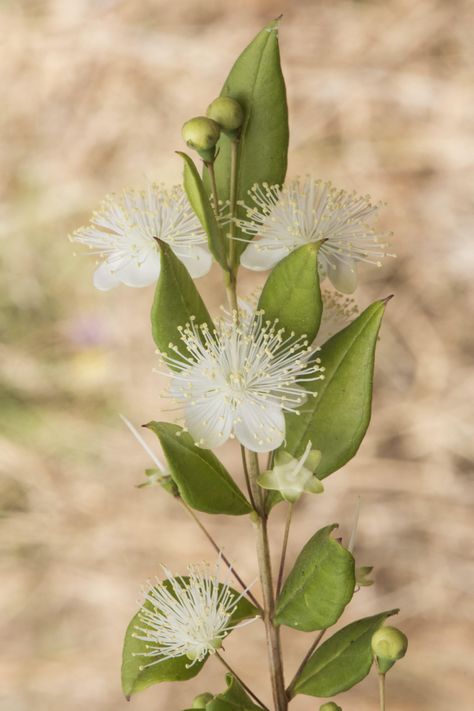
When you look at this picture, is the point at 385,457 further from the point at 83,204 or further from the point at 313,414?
the point at 313,414

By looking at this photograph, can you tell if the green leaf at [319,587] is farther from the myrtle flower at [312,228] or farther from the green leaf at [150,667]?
the myrtle flower at [312,228]

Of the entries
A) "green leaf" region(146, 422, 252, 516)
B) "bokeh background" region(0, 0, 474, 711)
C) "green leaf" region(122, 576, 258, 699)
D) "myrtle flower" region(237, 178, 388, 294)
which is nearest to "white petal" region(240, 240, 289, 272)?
"myrtle flower" region(237, 178, 388, 294)

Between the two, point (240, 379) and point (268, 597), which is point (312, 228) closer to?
point (240, 379)

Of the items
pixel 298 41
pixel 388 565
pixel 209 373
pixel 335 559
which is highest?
pixel 298 41

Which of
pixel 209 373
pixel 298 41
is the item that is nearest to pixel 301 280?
pixel 209 373

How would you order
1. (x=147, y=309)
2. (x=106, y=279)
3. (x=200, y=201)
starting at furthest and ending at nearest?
1. (x=147, y=309)
2. (x=106, y=279)
3. (x=200, y=201)

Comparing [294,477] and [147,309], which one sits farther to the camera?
[147,309]

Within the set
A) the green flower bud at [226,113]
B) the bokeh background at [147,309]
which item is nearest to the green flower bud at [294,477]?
the green flower bud at [226,113]

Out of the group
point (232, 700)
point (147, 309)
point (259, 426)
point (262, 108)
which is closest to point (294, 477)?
point (259, 426)
